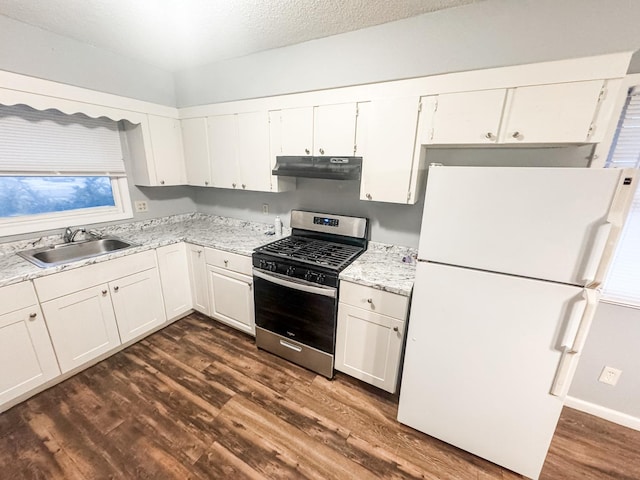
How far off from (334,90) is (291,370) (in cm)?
224

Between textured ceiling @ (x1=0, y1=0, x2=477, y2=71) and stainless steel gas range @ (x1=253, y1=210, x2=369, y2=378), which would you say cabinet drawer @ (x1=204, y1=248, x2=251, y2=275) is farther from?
textured ceiling @ (x1=0, y1=0, x2=477, y2=71)

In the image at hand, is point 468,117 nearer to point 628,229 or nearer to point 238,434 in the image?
point 628,229

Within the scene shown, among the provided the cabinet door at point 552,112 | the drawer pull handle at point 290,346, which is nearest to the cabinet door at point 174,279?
the drawer pull handle at point 290,346

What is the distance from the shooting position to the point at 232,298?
243 centimetres

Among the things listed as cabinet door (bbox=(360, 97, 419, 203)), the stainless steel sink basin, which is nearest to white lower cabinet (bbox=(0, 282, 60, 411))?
the stainless steel sink basin

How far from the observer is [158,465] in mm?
1441

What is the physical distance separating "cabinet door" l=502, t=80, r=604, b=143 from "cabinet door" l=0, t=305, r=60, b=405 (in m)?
3.22

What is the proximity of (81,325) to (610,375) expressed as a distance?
3787mm

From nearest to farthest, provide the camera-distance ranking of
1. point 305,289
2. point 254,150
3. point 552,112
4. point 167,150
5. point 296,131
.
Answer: point 552,112 < point 305,289 < point 296,131 < point 254,150 < point 167,150

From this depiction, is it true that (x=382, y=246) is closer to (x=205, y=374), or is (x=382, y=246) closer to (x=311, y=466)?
(x=311, y=466)

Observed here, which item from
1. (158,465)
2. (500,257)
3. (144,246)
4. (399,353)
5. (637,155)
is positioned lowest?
(158,465)

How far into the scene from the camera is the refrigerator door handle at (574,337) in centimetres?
109

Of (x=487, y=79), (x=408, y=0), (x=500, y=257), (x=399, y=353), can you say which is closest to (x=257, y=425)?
(x=399, y=353)

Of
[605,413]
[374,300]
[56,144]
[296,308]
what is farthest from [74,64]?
[605,413]
